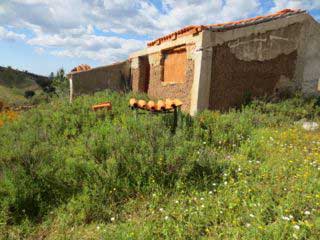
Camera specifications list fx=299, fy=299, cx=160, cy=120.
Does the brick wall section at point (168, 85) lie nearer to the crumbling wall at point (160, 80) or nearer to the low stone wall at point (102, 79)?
the crumbling wall at point (160, 80)

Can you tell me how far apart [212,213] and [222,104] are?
5.33 metres

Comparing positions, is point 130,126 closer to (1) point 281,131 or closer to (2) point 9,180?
(2) point 9,180

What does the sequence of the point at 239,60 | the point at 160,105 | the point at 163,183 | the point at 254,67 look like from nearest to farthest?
the point at 163,183, the point at 160,105, the point at 239,60, the point at 254,67

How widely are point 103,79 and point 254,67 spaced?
5.91 metres

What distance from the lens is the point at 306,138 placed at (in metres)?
6.16

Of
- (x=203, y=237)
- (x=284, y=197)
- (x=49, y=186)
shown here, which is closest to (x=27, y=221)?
(x=49, y=186)

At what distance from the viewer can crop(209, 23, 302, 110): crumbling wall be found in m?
8.41

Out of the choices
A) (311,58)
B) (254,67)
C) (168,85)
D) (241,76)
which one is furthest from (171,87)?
(311,58)

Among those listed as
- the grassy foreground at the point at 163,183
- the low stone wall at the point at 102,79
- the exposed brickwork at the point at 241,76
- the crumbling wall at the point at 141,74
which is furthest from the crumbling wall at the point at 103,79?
the exposed brickwork at the point at 241,76

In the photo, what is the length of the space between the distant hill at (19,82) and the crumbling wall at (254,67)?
22761 mm

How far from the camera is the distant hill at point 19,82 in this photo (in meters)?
27.7

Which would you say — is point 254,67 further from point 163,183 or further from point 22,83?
point 22,83

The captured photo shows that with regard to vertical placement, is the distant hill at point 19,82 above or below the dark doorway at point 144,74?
below

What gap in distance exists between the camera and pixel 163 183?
15.2 ft
